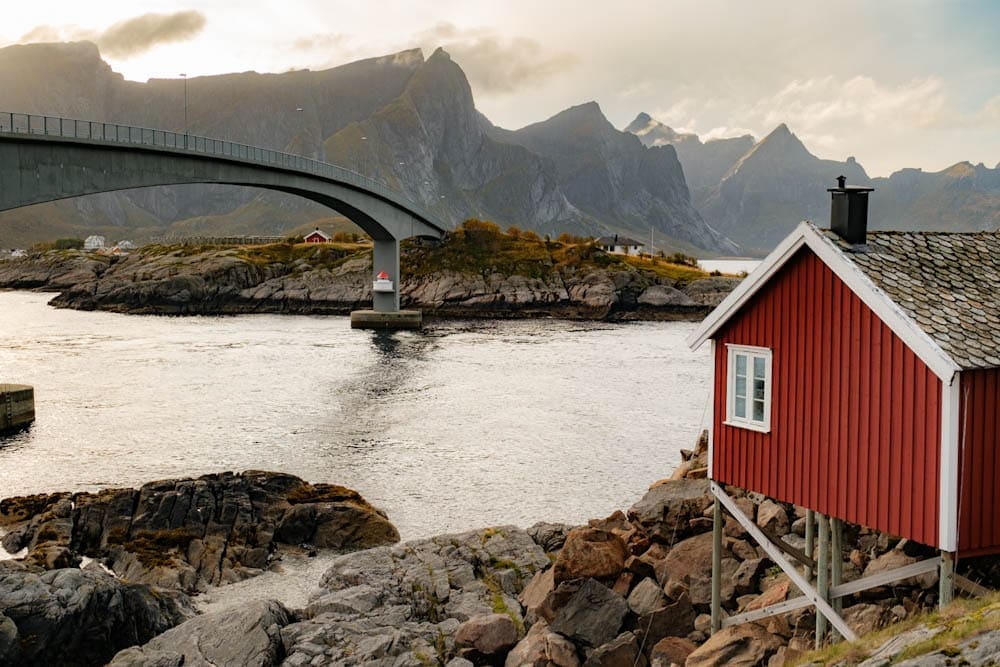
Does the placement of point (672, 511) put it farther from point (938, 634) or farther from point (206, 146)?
point (206, 146)

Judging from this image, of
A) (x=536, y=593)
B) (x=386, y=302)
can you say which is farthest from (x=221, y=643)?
(x=386, y=302)

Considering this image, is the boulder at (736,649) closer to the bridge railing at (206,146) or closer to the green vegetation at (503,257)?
the bridge railing at (206,146)

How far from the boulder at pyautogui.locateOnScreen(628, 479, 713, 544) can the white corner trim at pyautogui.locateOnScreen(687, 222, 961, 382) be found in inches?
178

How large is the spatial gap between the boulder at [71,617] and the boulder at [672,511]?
32.7 feet

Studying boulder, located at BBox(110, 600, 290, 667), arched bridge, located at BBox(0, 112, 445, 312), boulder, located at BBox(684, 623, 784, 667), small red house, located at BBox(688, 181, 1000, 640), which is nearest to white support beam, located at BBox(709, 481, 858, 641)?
small red house, located at BBox(688, 181, 1000, 640)

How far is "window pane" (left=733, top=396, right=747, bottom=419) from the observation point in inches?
586

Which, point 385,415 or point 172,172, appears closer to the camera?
point 385,415

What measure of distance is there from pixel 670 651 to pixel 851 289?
6.36 m

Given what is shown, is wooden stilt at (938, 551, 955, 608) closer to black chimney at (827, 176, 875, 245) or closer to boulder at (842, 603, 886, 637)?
boulder at (842, 603, 886, 637)

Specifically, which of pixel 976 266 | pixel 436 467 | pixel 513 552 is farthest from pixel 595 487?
pixel 976 266

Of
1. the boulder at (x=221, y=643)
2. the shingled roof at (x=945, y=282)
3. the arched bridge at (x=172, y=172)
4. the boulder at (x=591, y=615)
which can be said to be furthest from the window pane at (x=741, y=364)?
the arched bridge at (x=172, y=172)

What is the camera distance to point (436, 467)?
114 ft

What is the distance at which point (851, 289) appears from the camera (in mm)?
13008

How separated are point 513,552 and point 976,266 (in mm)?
12128
